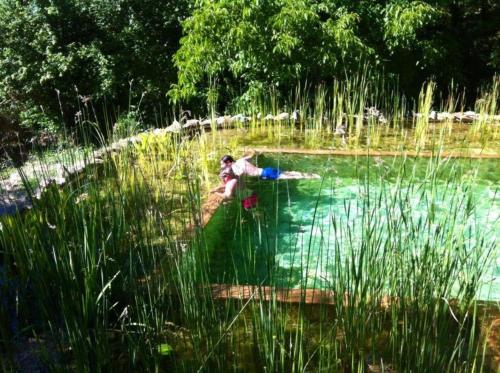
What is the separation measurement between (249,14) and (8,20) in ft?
13.6

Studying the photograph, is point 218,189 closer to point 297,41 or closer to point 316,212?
point 316,212

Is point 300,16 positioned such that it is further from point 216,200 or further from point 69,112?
point 69,112

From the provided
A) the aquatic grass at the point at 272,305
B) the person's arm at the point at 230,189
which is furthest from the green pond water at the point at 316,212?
the aquatic grass at the point at 272,305

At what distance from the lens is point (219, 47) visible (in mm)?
6574

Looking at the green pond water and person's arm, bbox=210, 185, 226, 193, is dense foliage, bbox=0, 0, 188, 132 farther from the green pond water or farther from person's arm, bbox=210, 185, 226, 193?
person's arm, bbox=210, 185, 226, 193

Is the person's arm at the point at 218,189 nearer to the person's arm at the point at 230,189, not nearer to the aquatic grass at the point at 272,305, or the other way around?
the person's arm at the point at 230,189

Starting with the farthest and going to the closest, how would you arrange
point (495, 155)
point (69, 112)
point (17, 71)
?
point (69, 112) < point (17, 71) < point (495, 155)

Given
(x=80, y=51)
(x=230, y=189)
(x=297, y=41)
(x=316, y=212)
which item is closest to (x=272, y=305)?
(x=230, y=189)

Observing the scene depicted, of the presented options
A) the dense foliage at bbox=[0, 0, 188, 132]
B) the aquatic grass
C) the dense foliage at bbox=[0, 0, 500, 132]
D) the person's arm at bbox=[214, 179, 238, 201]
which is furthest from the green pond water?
the dense foliage at bbox=[0, 0, 188, 132]

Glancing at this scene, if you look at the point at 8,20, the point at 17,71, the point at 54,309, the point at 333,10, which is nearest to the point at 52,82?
the point at 17,71

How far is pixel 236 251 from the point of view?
3635 millimetres

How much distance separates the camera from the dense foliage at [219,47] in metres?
6.39

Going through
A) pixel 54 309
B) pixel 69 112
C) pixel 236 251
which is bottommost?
pixel 236 251

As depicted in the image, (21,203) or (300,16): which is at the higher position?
(300,16)
